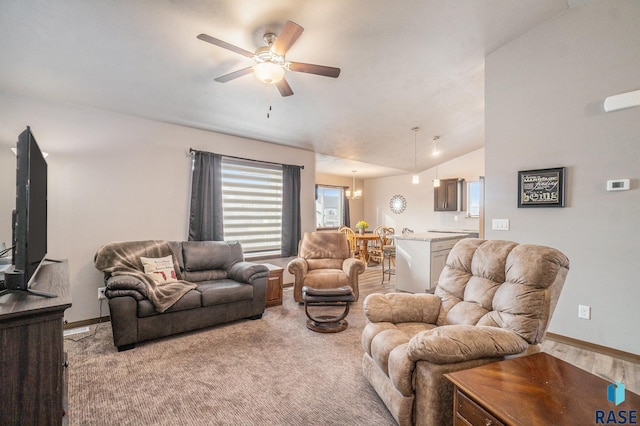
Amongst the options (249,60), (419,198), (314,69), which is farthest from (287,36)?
(419,198)

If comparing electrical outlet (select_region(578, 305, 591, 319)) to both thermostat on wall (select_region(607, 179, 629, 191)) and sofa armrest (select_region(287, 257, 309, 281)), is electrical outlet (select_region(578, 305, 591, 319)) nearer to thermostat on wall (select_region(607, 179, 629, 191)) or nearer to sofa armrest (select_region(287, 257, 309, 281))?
thermostat on wall (select_region(607, 179, 629, 191))

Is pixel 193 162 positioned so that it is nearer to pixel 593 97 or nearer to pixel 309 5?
pixel 309 5

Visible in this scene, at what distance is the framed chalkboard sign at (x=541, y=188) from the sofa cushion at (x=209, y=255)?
352cm

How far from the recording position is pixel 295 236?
4.95 m

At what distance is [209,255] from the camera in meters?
3.70

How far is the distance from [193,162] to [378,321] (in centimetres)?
326

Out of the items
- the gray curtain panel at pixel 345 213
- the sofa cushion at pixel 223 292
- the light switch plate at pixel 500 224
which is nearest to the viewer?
the sofa cushion at pixel 223 292

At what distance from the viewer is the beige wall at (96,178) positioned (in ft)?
9.67

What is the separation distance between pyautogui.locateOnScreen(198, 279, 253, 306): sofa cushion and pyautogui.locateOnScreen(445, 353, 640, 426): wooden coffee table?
254 centimetres

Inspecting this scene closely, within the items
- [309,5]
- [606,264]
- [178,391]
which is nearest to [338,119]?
[309,5]

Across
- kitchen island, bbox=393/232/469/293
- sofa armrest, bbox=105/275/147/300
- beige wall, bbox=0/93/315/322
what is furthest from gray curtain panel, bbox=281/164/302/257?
sofa armrest, bbox=105/275/147/300

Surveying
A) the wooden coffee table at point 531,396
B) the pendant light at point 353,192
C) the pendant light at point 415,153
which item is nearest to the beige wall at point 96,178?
the pendant light at point 415,153

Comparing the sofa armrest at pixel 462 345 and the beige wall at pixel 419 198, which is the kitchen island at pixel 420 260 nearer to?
the beige wall at pixel 419 198

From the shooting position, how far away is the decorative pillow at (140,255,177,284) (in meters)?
3.15
